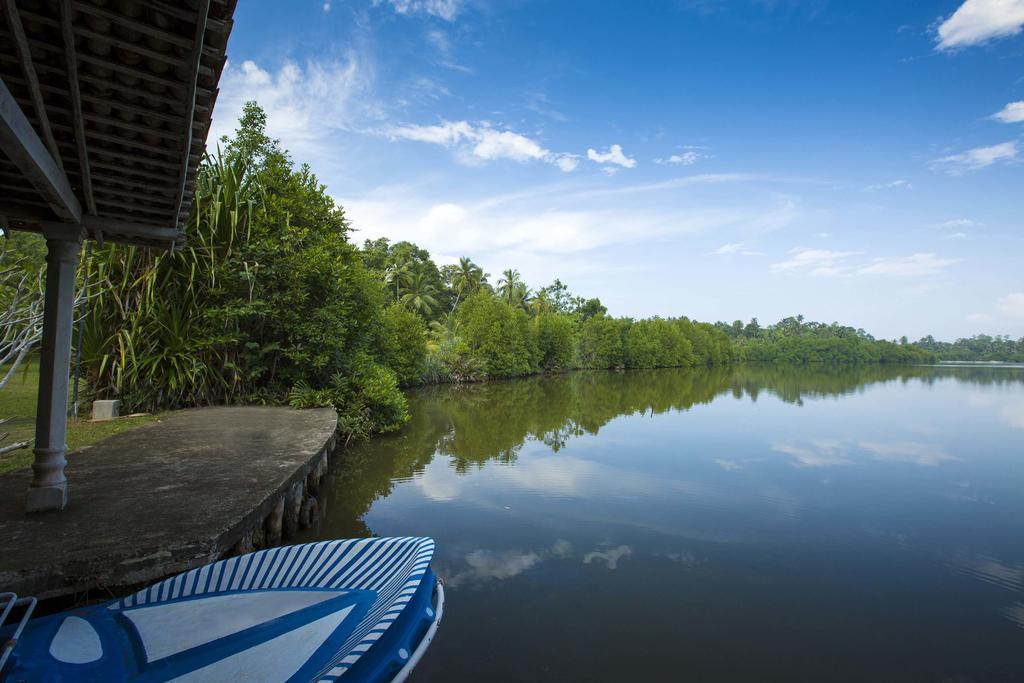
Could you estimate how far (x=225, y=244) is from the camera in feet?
31.5

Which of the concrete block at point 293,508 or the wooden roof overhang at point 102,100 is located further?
the concrete block at point 293,508

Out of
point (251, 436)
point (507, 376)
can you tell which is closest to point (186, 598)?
point (251, 436)

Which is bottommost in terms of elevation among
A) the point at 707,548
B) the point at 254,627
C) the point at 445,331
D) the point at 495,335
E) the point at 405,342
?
the point at 707,548

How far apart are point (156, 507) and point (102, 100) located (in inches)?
112

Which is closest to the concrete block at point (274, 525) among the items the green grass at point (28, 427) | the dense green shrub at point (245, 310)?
the green grass at point (28, 427)

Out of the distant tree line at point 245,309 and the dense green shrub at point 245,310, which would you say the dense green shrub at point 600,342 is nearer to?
the distant tree line at point 245,309

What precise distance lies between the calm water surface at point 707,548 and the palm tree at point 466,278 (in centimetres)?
3142

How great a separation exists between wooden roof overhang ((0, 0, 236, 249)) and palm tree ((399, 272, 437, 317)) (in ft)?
106

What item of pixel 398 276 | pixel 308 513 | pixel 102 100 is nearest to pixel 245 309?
pixel 308 513

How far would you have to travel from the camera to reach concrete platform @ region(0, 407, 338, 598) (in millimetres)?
Result: 2975

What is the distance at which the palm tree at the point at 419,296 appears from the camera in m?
36.9

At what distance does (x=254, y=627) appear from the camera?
2.71 meters

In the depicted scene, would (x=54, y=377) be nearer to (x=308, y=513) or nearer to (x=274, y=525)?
(x=274, y=525)

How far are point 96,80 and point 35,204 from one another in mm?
1831
